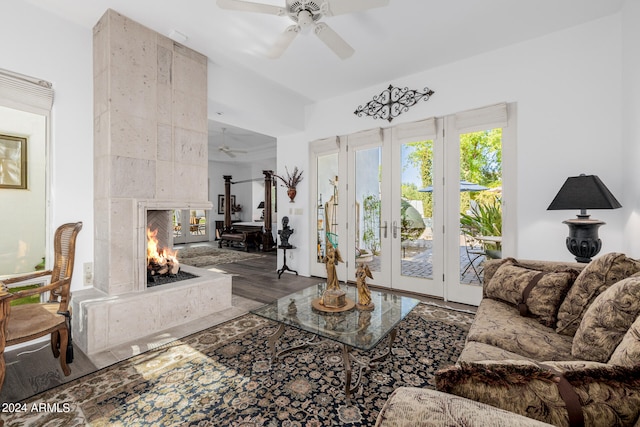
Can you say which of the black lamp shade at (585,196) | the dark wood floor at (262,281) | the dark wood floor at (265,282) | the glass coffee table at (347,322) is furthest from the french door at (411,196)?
the glass coffee table at (347,322)

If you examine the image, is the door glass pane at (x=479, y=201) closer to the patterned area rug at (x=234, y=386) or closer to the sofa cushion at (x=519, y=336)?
the patterned area rug at (x=234, y=386)

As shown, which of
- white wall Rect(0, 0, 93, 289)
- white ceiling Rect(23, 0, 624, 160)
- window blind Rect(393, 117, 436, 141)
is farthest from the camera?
window blind Rect(393, 117, 436, 141)

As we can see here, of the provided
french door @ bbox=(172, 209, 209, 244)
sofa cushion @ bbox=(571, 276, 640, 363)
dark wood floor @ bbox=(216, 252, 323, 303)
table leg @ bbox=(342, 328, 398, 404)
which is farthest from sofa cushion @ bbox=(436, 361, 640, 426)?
french door @ bbox=(172, 209, 209, 244)

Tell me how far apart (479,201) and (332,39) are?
2601 millimetres

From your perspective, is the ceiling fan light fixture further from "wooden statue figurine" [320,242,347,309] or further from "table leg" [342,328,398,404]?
"table leg" [342,328,398,404]

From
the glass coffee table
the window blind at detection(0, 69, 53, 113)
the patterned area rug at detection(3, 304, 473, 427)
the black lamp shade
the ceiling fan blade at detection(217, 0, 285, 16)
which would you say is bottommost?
the patterned area rug at detection(3, 304, 473, 427)

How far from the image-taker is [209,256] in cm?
704

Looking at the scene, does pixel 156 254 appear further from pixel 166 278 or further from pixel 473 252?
pixel 473 252

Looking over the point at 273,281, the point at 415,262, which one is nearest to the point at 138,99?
the point at 273,281

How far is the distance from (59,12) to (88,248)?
7.41 ft

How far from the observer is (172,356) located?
2.27 meters

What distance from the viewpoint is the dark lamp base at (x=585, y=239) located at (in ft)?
8.05

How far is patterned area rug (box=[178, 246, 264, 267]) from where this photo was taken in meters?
6.29

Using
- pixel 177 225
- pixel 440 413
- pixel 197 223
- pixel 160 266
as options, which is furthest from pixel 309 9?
pixel 197 223
